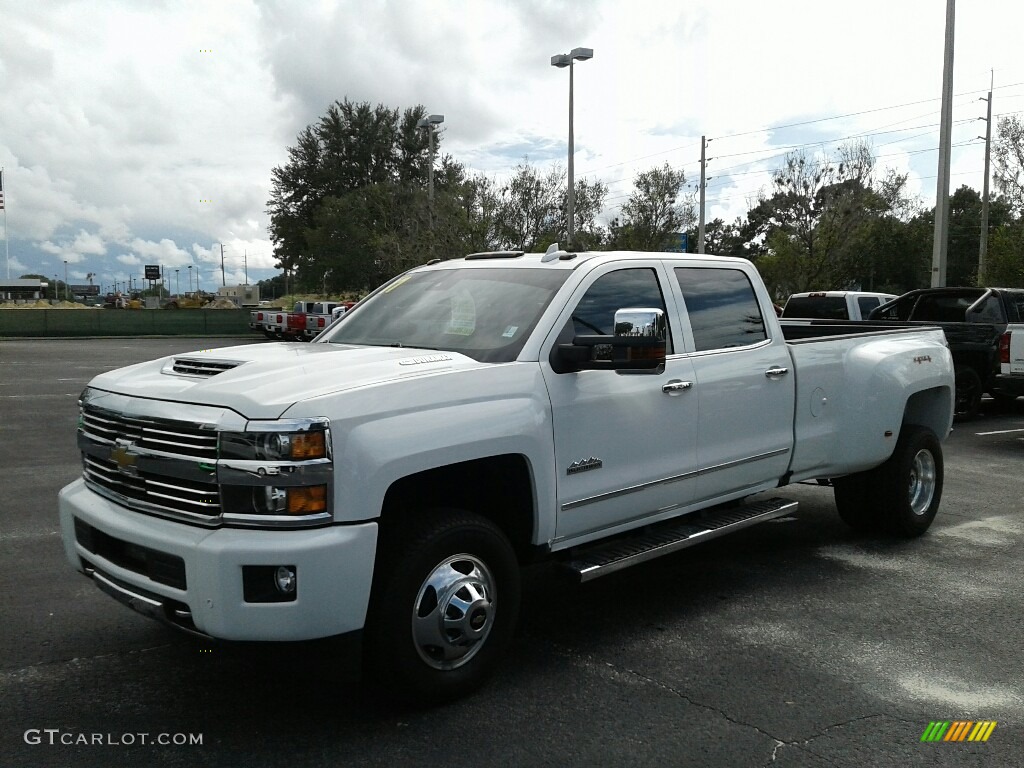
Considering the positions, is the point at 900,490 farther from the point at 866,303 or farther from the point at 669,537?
A: the point at 866,303

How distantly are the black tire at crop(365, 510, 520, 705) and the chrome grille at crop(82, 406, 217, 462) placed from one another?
78cm

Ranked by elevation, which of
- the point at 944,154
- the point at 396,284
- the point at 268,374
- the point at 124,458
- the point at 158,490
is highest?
the point at 944,154

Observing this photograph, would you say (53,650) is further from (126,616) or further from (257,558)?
(257,558)

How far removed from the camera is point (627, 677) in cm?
420

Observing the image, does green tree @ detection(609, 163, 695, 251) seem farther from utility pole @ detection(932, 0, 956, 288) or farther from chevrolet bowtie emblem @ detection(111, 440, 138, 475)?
chevrolet bowtie emblem @ detection(111, 440, 138, 475)

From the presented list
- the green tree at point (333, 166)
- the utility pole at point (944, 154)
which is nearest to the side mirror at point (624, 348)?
the utility pole at point (944, 154)

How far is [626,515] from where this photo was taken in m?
4.64

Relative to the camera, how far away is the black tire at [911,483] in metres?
6.43

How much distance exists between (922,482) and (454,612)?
4.44m

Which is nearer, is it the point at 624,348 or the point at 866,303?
the point at 624,348

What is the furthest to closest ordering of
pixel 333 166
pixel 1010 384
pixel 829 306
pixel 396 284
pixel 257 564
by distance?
pixel 333 166
pixel 829 306
pixel 1010 384
pixel 396 284
pixel 257 564

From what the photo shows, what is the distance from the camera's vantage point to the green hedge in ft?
144

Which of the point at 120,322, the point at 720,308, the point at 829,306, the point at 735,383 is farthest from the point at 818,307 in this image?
the point at 120,322

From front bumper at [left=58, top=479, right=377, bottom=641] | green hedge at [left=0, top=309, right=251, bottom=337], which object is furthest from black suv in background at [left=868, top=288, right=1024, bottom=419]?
green hedge at [left=0, top=309, right=251, bottom=337]
